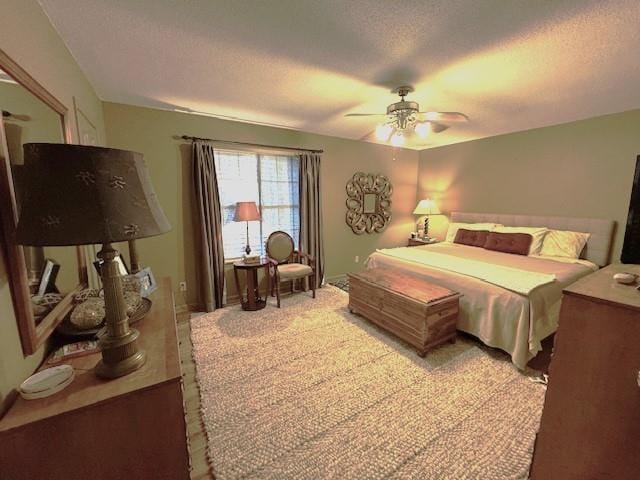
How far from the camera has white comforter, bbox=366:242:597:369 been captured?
211 centimetres

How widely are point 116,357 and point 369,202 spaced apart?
4.21 metres

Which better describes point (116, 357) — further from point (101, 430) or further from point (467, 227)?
point (467, 227)

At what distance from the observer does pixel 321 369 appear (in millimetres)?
2162

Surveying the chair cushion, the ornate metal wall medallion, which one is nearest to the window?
the chair cushion

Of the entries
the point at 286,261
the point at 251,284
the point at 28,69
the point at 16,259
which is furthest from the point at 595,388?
the point at 286,261

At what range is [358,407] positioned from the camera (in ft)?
5.80

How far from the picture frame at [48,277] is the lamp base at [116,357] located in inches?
16.3

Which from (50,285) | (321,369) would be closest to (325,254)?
(321,369)

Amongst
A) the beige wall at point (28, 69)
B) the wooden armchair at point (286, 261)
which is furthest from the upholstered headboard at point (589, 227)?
the beige wall at point (28, 69)

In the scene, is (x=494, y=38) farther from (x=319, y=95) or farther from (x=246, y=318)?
(x=246, y=318)

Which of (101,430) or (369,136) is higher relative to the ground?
(369,136)

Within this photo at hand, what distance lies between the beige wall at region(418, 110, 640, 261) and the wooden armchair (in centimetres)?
280

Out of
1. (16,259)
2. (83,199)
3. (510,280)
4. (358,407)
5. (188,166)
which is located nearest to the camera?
(83,199)

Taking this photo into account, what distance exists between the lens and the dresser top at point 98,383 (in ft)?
2.41
